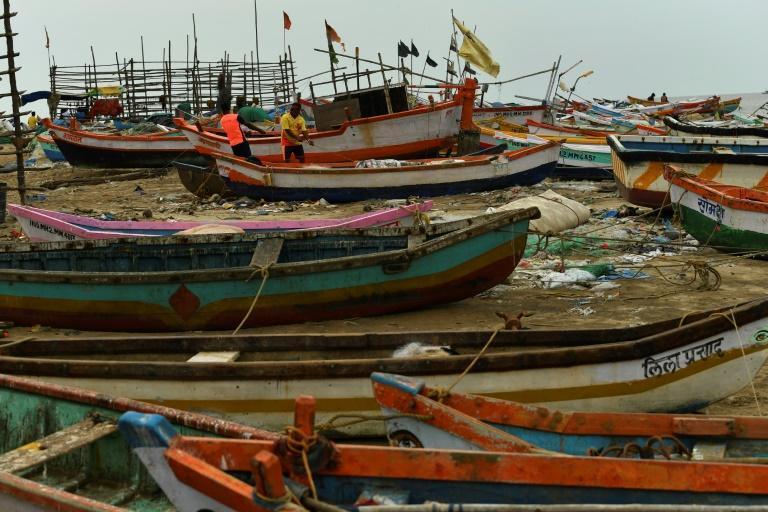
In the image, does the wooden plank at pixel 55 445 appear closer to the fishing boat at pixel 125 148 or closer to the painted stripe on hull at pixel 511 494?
the painted stripe on hull at pixel 511 494

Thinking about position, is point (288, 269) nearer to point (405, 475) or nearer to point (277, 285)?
point (277, 285)

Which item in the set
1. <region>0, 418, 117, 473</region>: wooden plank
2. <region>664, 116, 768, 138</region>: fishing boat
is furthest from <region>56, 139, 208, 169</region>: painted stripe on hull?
<region>0, 418, 117, 473</region>: wooden plank

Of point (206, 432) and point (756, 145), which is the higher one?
point (756, 145)

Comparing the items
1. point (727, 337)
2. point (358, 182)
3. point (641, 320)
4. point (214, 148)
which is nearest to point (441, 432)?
point (727, 337)

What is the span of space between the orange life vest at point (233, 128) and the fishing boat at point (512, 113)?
13.2 metres

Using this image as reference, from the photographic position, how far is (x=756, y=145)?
15.7 meters

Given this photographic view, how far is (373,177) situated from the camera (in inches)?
646

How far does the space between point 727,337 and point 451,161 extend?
11.8m

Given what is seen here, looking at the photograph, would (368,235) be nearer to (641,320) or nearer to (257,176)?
(641,320)

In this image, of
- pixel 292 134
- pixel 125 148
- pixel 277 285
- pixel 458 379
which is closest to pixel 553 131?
pixel 292 134

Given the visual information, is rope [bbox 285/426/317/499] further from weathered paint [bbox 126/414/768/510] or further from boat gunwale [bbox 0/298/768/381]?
boat gunwale [bbox 0/298/768/381]

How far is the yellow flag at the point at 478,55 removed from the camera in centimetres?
2028

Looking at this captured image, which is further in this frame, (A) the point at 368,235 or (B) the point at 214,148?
(B) the point at 214,148

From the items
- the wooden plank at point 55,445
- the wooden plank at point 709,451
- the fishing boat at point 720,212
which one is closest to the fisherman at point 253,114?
the fishing boat at point 720,212
